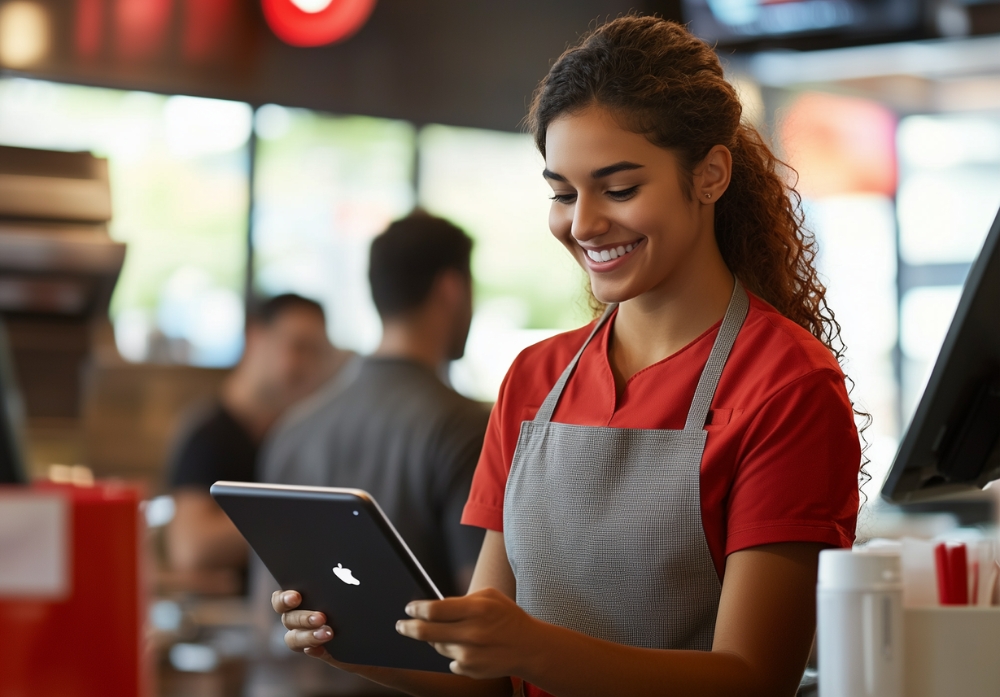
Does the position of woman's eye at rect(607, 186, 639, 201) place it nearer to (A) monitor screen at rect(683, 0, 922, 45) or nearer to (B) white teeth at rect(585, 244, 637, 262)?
(B) white teeth at rect(585, 244, 637, 262)

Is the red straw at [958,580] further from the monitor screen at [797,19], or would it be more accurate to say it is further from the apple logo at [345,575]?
the monitor screen at [797,19]

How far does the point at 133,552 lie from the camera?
1.51 meters

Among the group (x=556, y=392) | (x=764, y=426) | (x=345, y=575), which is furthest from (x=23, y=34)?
(x=764, y=426)

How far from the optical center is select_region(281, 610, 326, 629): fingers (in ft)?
4.13

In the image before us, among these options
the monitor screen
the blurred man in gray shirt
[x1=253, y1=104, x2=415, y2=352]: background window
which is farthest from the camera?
[x1=253, y1=104, x2=415, y2=352]: background window

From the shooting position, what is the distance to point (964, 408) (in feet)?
3.97

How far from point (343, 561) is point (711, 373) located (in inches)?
17.0

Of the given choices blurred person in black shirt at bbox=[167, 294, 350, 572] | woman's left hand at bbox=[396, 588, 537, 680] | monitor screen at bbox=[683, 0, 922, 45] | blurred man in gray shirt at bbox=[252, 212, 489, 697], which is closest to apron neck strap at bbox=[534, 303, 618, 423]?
woman's left hand at bbox=[396, 588, 537, 680]

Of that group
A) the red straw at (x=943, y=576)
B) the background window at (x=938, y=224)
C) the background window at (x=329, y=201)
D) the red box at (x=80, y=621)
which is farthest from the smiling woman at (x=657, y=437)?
the background window at (x=938, y=224)

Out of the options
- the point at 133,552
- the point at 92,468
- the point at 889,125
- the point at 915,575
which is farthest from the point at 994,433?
the point at 889,125

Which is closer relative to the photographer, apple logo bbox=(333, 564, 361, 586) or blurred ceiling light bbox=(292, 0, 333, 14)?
apple logo bbox=(333, 564, 361, 586)

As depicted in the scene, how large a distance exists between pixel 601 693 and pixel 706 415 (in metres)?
0.31

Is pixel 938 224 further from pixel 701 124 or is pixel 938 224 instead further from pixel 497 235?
pixel 701 124

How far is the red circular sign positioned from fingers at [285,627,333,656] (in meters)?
3.91
